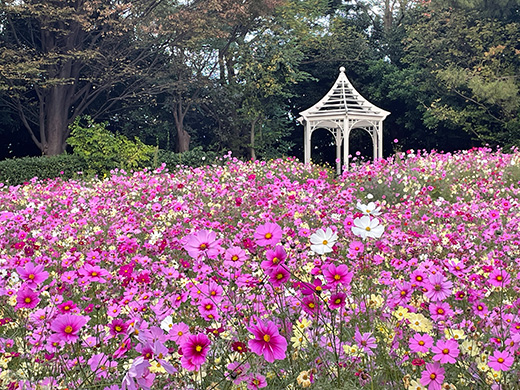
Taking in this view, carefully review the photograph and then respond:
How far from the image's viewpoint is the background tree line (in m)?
15.1

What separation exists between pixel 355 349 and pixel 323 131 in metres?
20.7

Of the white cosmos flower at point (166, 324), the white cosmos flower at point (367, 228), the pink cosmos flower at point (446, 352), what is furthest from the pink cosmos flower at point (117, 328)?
the pink cosmos flower at point (446, 352)

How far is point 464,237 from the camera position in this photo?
337 centimetres

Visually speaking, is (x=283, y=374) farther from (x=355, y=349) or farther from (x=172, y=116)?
(x=172, y=116)

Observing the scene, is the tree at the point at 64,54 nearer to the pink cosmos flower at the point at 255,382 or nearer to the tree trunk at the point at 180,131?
the tree trunk at the point at 180,131

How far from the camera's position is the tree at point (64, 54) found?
1378cm

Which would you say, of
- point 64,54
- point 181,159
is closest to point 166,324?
point 181,159

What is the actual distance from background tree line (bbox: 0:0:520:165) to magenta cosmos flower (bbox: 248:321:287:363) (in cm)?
1394

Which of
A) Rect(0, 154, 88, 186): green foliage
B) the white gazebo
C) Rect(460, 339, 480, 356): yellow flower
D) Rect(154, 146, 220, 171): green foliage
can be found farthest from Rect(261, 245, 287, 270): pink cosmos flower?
Rect(154, 146, 220, 171): green foliage

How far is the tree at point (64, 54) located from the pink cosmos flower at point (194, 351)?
13.9 metres

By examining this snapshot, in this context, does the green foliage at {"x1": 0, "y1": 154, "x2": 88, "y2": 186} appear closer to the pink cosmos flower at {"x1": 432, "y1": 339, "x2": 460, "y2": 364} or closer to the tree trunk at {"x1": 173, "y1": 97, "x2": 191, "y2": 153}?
the tree trunk at {"x1": 173, "y1": 97, "x2": 191, "y2": 153}

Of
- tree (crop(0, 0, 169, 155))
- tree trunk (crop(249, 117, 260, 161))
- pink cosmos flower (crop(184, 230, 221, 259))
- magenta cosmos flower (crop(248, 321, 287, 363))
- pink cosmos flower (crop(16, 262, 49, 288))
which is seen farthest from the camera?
tree trunk (crop(249, 117, 260, 161))

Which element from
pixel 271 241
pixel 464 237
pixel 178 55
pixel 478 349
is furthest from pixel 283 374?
pixel 178 55

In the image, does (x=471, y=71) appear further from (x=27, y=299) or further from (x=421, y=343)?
(x=27, y=299)
